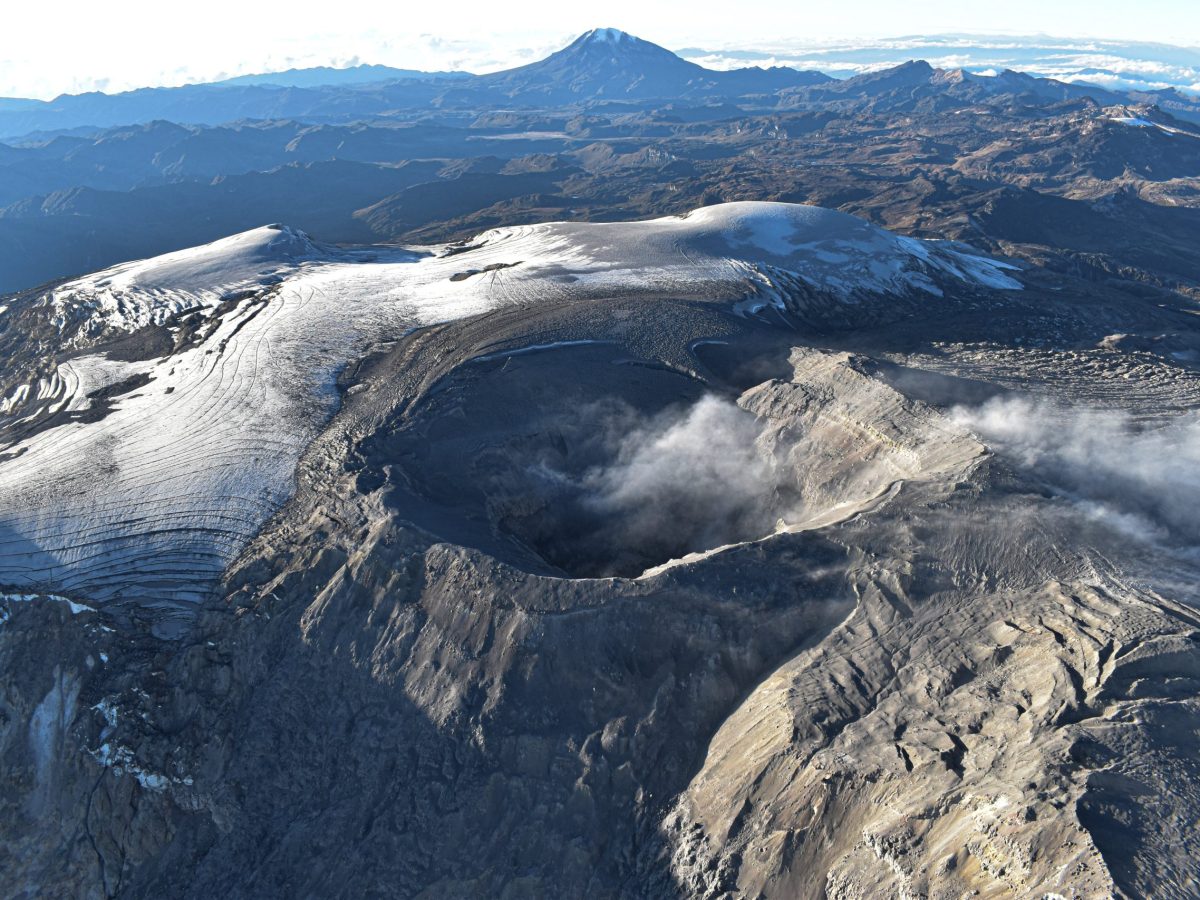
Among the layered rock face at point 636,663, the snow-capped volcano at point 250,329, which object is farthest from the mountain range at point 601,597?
the snow-capped volcano at point 250,329

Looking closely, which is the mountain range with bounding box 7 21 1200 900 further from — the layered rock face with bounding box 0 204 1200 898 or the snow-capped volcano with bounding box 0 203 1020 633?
the snow-capped volcano with bounding box 0 203 1020 633

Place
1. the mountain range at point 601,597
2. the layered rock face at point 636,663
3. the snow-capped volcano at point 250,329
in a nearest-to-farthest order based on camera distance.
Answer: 1. the layered rock face at point 636,663
2. the mountain range at point 601,597
3. the snow-capped volcano at point 250,329

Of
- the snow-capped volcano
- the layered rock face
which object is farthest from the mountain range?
the snow-capped volcano

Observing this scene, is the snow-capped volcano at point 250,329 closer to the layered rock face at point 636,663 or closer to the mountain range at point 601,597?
the mountain range at point 601,597

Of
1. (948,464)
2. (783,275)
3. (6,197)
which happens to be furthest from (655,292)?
(6,197)

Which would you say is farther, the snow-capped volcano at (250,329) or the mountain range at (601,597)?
the snow-capped volcano at (250,329)

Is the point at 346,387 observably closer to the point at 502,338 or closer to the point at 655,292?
the point at 502,338

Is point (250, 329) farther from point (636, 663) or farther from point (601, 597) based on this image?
point (636, 663)

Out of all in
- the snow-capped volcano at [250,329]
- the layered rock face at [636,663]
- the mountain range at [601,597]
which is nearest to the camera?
the layered rock face at [636,663]
